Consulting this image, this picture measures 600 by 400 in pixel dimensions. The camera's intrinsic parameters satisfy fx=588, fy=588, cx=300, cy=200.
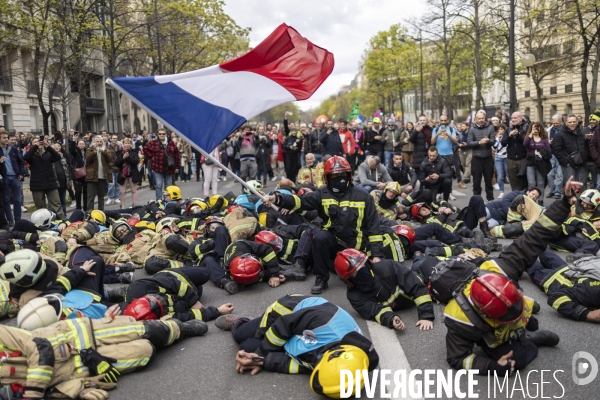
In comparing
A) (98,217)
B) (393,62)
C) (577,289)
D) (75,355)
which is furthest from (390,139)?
(393,62)

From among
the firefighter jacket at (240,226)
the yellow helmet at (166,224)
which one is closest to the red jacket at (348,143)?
the yellow helmet at (166,224)

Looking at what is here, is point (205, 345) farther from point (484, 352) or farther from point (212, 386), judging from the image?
point (484, 352)

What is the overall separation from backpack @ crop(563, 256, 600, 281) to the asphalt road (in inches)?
17.2

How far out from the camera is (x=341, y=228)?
22.8ft

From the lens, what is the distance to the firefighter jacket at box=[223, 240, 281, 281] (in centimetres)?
740

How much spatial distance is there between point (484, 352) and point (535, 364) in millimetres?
401

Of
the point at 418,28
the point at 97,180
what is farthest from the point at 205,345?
the point at 418,28

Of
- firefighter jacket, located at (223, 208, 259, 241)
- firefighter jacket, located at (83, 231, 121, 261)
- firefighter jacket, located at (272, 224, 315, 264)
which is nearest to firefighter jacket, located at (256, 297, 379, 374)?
firefighter jacket, located at (272, 224, 315, 264)

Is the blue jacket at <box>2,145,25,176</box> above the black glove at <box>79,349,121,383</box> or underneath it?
above

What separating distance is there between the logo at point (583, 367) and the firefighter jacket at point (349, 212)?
250cm

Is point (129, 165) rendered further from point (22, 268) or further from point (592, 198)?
point (592, 198)

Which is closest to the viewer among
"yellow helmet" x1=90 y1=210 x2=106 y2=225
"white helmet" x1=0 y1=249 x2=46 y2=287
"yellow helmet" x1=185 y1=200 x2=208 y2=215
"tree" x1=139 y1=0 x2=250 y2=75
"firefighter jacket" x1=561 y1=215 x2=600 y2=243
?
"white helmet" x1=0 y1=249 x2=46 y2=287

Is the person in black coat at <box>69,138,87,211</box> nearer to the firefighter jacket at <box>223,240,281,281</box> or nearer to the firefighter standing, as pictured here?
the firefighter jacket at <box>223,240,281,281</box>

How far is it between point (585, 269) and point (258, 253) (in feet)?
12.3
